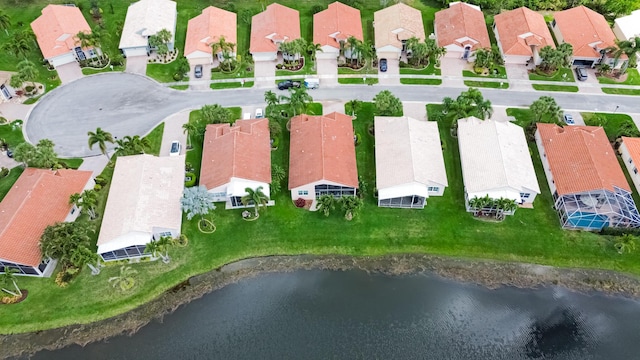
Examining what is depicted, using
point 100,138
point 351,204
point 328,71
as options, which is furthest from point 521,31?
point 100,138

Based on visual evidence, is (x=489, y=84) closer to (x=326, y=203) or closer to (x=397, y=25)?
(x=397, y=25)

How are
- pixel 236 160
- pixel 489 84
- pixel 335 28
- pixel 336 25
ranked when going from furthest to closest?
1. pixel 336 25
2. pixel 335 28
3. pixel 489 84
4. pixel 236 160

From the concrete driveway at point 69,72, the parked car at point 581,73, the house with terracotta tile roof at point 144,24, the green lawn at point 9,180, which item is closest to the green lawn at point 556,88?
the parked car at point 581,73

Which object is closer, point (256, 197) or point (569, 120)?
point (256, 197)

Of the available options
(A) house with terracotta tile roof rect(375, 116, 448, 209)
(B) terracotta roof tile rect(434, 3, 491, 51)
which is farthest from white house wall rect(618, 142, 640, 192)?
(B) terracotta roof tile rect(434, 3, 491, 51)

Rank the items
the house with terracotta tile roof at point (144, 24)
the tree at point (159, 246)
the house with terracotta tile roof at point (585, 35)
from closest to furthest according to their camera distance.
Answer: the tree at point (159, 246), the house with terracotta tile roof at point (585, 35), the house with terracotta tile roof at point (144, 24)

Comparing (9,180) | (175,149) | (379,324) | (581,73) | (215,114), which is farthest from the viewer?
(581,73)

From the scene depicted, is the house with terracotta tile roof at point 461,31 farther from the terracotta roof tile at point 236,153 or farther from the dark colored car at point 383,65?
the terracotta roof tile at point 236,153
